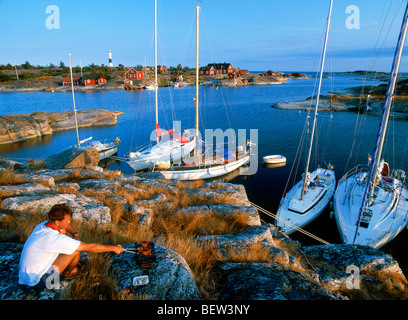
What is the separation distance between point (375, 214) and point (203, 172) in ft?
42.4

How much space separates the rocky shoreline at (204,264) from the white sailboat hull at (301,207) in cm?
598

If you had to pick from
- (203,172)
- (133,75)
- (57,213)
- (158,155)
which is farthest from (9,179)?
(133,75)

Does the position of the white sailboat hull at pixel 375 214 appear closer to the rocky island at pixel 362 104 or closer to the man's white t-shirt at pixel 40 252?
the man's white t-shirt at pixel 40 252

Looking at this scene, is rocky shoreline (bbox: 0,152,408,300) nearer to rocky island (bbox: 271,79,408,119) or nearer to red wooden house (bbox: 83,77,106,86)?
rocky island (bbox: 271,79,408,119)

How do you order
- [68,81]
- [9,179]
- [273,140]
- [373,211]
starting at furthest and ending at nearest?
[68,81]
[273,140]
[373,211]
[9,179]

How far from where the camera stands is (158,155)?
22812mm

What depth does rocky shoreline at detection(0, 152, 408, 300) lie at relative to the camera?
3.45m

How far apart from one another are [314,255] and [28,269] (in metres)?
6.80

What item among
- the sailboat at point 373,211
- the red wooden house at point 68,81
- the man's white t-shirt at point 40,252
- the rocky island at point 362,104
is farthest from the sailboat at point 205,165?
the red wooden house at point 68,81

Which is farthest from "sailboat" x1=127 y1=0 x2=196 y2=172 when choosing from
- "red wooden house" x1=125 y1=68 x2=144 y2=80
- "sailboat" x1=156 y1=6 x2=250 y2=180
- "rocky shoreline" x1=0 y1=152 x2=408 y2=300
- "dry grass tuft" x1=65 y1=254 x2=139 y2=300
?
"red wooden house" x1=125 y1=68 x2=144 y2=80

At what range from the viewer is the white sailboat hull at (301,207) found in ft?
45.9

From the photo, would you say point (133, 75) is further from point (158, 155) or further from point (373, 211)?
point (373, 211)

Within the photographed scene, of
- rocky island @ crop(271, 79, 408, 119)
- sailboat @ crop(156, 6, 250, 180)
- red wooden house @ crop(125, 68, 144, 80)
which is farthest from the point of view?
red wooden house @ crop(125, 68, 144, 80)
